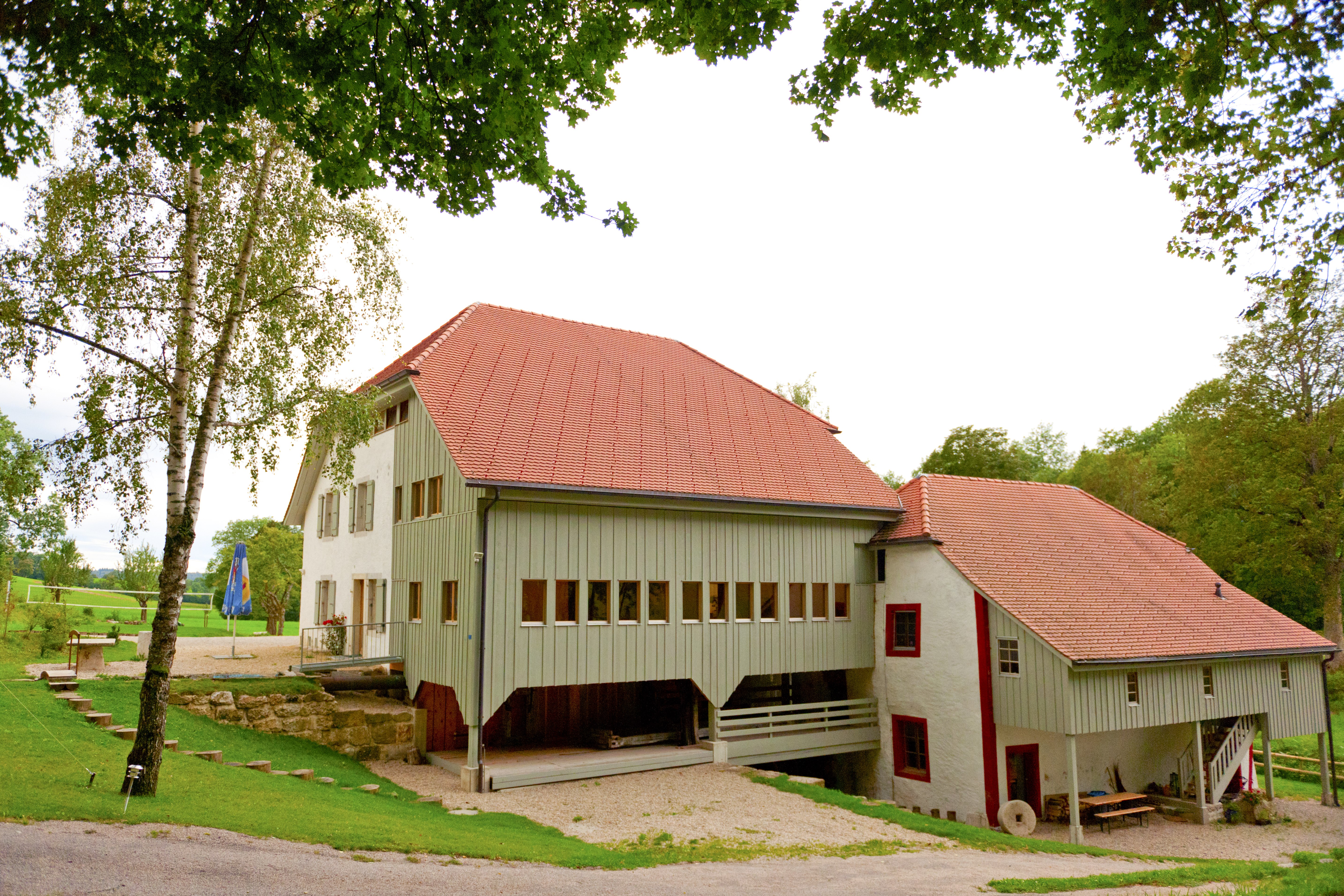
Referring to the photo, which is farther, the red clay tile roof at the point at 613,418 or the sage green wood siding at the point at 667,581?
the red clay tile roof at the point at 613,418

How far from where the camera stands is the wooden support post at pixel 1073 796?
59.2 ft

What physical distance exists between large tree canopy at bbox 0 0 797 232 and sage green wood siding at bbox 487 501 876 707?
32.6ft

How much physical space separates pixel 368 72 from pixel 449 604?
12515mm

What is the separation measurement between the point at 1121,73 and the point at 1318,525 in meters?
31.7

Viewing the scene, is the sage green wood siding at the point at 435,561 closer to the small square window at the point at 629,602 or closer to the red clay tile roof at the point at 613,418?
the red clay tile roof at the point at 613,418

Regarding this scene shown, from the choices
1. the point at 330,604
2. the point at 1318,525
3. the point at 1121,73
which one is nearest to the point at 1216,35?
the point at 1121,73

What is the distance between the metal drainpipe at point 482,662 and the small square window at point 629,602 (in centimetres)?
300

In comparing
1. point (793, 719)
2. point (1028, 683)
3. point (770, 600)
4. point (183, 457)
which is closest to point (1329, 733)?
point (1028, 683)

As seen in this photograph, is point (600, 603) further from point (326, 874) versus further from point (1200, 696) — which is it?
point (1200, 696)

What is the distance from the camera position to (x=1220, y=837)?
19047 millimetres

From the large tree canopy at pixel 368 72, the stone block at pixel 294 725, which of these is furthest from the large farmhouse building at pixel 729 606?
the large tree canopy at pixel 368 72

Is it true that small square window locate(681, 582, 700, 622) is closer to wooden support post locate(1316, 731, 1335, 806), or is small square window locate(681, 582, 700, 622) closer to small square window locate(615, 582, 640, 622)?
small square window locate(615, 582, 640, 622)

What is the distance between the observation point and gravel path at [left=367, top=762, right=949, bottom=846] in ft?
46.1

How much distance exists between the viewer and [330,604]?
24672mm
